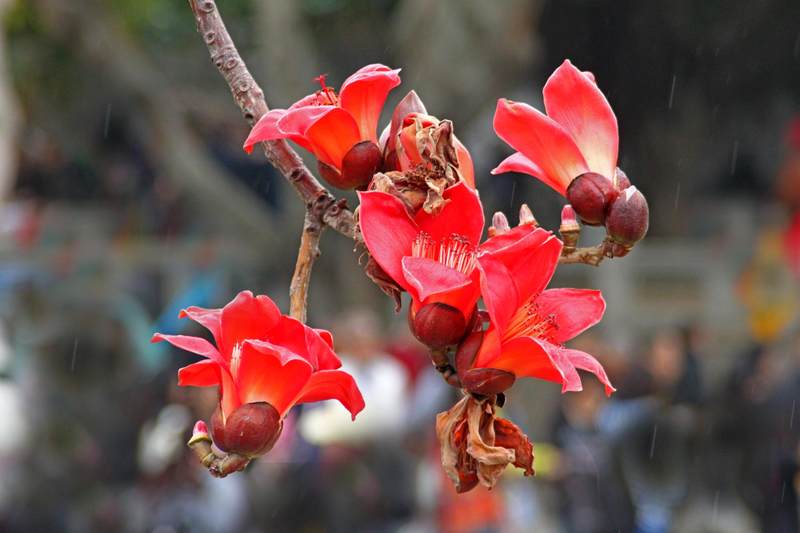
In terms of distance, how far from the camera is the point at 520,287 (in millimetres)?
882

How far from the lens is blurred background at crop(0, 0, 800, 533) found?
205 inches

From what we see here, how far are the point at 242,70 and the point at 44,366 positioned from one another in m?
5.05

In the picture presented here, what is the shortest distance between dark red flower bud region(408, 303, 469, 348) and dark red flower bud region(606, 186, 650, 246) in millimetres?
163

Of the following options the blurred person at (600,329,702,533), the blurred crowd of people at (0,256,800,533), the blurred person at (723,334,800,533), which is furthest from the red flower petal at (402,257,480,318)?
the blurred person at (600,329,702,533)

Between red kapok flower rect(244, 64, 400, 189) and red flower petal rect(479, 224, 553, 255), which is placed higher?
red kapok flower rect(244, 64, 400, 189)

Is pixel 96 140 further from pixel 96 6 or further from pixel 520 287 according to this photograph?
pixel 520 287

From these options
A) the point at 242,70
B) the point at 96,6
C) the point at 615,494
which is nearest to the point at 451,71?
the point at 96,6

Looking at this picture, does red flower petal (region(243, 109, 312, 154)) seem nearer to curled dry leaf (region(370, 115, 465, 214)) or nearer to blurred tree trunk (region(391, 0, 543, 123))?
curled dry leaf (region(370, 115, 465, 214))

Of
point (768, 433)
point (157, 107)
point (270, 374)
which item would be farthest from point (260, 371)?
point (157, 107)

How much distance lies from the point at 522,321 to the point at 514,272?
0.15 ft

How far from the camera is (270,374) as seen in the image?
89cm

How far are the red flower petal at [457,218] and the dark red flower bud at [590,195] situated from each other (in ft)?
0.38

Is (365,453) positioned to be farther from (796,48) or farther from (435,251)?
(435,251)

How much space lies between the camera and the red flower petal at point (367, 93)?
3.17ft
